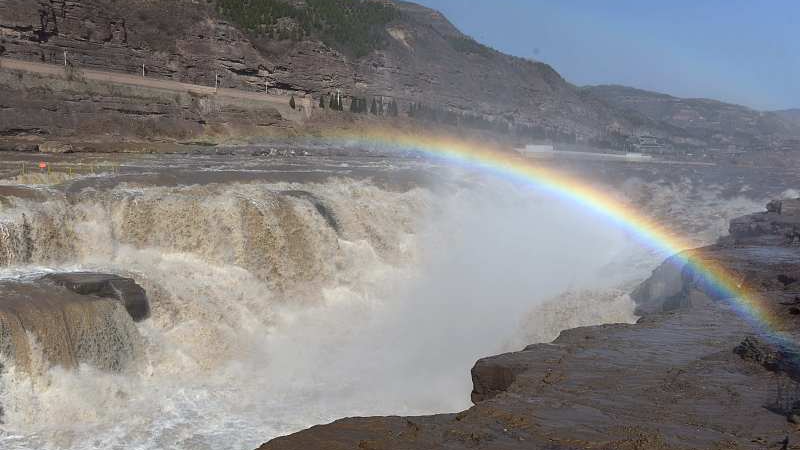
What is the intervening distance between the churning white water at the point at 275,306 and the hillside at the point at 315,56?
58.7 feet

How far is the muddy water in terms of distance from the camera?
10.0 meters

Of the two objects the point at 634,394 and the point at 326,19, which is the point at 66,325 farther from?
the point at 326,19

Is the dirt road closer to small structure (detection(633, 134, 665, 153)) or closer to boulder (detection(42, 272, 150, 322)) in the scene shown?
boulder (detection(42, 272, 150, 322))

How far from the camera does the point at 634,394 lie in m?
6.96

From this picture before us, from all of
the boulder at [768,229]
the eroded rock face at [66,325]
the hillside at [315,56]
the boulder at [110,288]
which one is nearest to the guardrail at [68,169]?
the boulder at [110,288]

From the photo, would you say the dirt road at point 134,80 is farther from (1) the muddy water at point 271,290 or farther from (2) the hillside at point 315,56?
(1) the muddy water at point 271,290

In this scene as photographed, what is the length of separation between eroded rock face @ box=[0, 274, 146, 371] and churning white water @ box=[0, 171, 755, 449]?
0.64 feet

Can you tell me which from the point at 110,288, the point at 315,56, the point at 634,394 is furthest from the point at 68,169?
the point at 315,56

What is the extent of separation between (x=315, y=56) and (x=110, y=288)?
5859 cm

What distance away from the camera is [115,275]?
12.2 metres

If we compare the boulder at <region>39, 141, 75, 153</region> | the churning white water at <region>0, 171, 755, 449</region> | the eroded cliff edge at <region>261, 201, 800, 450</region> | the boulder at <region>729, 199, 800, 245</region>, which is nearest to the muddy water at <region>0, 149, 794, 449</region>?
the churning white water at <region>0, 171, 755, 449</region>

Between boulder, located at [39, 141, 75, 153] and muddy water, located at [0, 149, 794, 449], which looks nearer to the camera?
muddy water, located at [0, 149, 794, 449]

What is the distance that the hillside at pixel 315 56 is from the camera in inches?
1677

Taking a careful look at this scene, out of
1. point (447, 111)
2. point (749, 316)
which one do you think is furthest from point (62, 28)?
point (447, 111)
